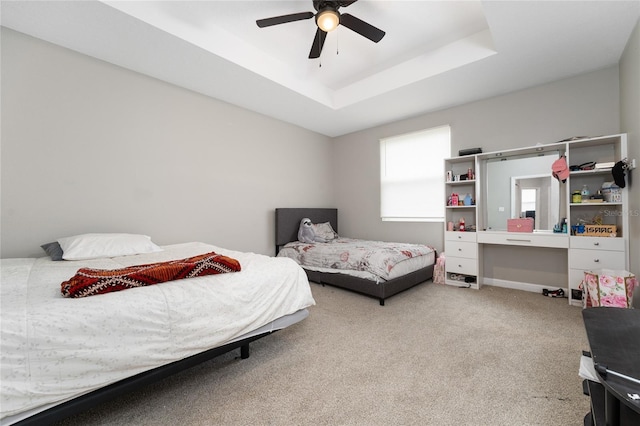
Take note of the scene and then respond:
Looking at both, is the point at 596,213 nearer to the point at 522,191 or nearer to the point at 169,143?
the point at 522,191

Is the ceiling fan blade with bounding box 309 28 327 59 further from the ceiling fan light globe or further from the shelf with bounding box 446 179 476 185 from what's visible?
the shelf with bounding box 446 179 476 185

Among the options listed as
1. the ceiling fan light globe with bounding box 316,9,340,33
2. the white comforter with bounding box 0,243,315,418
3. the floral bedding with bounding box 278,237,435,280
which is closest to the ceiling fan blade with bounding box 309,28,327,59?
the ceiling fan light globe with bounding box 316,9,340,33

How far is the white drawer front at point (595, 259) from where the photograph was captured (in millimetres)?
2619

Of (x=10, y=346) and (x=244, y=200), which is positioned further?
(x=244, y=200)

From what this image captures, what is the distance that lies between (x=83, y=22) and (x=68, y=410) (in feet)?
9.28

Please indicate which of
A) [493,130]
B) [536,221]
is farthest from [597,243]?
[493,130]

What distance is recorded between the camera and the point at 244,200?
4094mm

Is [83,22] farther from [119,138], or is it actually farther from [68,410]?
[68,410]

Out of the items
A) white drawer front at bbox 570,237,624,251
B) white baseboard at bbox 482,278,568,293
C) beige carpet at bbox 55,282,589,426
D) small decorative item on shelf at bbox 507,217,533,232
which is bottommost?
beige carpet at bbox 55,282,589,426

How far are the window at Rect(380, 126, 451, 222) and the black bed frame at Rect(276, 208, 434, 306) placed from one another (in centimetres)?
100

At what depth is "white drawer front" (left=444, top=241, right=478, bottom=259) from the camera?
3.49 meters

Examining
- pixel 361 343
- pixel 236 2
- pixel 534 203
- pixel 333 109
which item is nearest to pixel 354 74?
pixel 333 109

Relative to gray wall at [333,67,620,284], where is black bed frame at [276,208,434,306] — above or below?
below

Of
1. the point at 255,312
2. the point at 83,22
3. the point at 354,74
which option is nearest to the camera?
the point at 255,312
